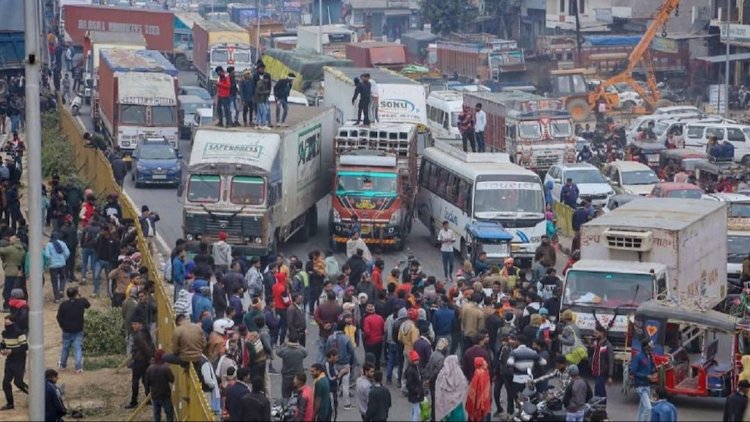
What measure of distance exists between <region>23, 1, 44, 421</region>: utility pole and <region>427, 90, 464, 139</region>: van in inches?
1413

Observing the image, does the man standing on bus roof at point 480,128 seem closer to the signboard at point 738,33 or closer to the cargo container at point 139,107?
the cargo container at point 139,107

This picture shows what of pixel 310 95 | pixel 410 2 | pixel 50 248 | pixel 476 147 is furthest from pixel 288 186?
pixel 410 2

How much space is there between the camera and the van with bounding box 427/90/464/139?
56.5m

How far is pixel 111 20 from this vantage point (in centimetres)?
7706

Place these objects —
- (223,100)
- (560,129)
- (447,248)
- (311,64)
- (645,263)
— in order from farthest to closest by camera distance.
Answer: (311,64)
(560,129)
(223,100)
(447,248)
(645,263)

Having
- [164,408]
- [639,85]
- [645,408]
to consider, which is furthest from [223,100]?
[639,85]

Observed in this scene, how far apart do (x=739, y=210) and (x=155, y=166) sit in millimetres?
18813

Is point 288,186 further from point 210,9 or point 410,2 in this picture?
point 210,9

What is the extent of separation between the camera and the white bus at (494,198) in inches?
1469

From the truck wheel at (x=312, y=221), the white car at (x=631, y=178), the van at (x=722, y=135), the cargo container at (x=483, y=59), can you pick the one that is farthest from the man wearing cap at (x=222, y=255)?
the cargo container at (x=483, y=59)

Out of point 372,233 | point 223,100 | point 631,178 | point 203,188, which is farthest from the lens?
point 631,178

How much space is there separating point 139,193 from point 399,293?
2303cm

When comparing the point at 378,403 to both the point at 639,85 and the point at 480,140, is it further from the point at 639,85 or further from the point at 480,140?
the point at 639,85

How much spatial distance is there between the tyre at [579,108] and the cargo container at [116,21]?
20313 millimetres
